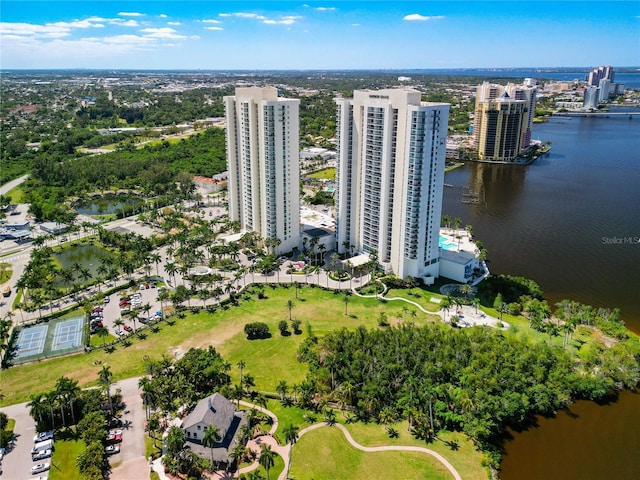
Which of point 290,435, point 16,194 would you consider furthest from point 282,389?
point 16,194

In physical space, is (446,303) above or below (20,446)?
above

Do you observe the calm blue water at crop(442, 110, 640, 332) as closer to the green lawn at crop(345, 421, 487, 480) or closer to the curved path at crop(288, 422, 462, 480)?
the green lawn at crop(345, 421, 487, 480)

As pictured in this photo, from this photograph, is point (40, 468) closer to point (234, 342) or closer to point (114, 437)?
point (114, 437)

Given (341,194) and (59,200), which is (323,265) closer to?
(341,194)

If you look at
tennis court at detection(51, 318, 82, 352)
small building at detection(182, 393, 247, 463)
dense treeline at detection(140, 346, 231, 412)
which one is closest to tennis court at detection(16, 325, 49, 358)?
tennis court at detection(51, 318, 82, 352)

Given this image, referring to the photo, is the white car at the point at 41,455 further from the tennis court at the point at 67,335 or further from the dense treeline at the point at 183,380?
the tennis court at the point at 67,335

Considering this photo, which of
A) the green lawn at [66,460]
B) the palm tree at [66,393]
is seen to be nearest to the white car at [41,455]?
the green lawn at [66,460]
